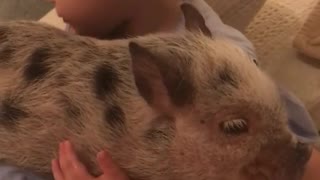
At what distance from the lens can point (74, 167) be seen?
71 cm

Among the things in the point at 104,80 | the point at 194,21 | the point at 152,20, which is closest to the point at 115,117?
the point at 104,80

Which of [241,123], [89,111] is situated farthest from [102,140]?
[241,123]

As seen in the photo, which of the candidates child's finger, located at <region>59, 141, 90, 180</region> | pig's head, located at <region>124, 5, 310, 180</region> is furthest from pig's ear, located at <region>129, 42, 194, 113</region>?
child's finger, located at <region>59, 141, 90, 180</region>

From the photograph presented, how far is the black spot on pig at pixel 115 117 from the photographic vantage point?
26.8 inches

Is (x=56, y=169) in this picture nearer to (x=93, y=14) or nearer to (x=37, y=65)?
(x=37, y=65)

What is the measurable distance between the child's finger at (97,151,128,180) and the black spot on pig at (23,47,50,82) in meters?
0.12

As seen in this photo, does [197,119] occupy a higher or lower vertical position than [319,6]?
higher

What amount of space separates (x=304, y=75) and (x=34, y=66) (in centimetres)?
73

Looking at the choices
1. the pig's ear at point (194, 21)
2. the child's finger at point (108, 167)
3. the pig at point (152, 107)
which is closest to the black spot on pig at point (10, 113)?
the pig at point (152, 107)

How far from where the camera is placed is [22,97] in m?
0.72

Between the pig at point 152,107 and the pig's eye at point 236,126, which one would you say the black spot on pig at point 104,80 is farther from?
the pig's eye at point 236,126

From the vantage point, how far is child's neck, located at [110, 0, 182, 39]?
3.05 ft

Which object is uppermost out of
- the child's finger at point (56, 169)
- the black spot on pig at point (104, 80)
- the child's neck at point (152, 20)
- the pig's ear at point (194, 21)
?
the pig's ear at point (194, 21)

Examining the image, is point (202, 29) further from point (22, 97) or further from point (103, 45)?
point (22, 97)
